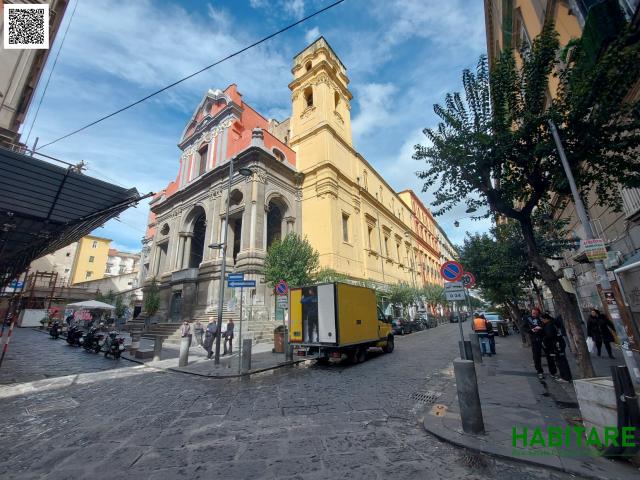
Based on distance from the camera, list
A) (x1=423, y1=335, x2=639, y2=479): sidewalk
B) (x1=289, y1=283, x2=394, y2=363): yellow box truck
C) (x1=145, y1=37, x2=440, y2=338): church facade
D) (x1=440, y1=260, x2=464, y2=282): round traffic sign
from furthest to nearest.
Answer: (x1=145, y1=37, x2=440, y2=338): church facade, (x1=289, y1=283, x2=394, y2=363): yellow box truck, (x1=440, y1=260, x2=464, y2=282): round traffic sign, (x1=423, y1=335, x2=639, y2=479): sidewalk

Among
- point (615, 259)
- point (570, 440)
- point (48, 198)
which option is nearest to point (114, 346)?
point (48, 198)

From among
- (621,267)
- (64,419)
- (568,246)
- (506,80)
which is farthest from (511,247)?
(64,419)

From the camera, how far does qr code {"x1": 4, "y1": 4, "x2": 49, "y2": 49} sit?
9.48 meters

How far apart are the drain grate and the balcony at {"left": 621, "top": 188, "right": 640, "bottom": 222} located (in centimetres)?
727

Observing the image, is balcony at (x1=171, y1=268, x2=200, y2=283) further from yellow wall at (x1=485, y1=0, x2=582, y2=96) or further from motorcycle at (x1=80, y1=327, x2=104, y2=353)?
yellow wall at (x1=485, y1=0, x2=582, y2=96)

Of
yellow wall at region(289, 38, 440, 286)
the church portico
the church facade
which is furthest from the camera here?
yellow wall at region(289, 38, 440, 286)

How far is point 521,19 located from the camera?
44.9ft

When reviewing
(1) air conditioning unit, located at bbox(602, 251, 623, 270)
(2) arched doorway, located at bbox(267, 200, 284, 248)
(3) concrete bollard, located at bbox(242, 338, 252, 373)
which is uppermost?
(2) arched doorway, located at bbox(267, 200, 284, 248)

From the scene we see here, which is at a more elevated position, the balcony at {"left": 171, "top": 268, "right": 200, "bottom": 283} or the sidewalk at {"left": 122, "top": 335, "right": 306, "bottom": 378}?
the balcony at {"left": 171, "top": 268, "right": 200, "bottom": 283}

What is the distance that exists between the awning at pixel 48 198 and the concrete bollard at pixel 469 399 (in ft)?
35.4

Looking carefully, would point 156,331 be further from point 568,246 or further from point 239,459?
point 568,246

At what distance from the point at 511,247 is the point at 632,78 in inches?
362

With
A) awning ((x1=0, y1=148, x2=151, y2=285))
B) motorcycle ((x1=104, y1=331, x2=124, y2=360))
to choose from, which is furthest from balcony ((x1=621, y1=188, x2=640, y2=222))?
motorcycle ((x1=104, y1=331, x2=124, y2=360))

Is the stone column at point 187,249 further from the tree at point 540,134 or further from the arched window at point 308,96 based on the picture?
the tree at point 540,134
